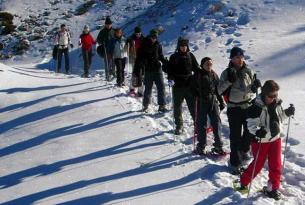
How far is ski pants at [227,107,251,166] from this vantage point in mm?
9273

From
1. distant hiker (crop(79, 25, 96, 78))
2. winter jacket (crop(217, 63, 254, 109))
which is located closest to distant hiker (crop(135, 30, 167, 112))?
winter jacket (crop(217, 63, 254, 109))

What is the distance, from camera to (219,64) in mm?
19188

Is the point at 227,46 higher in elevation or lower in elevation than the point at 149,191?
higher

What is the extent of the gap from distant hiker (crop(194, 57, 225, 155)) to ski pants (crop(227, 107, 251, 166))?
2.77 feet

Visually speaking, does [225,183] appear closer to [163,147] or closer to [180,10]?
[163,147]

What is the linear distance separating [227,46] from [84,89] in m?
7.43

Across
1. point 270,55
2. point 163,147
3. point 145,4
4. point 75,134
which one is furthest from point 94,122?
point 145,4

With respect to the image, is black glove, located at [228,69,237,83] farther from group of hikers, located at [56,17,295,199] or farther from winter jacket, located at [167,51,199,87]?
winter jacket, located at [167,51,199,87]

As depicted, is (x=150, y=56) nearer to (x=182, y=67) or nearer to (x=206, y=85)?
(x=182, y=67)

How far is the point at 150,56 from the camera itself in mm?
13031

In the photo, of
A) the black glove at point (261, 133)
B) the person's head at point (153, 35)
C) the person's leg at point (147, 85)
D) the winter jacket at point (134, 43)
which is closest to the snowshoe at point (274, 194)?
the black glove at point (261, 133)

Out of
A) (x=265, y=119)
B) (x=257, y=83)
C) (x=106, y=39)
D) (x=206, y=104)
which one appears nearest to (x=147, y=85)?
(x=206, y=104)

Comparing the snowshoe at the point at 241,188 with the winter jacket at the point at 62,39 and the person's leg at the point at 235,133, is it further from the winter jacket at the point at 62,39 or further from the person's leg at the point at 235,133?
the winter jacket at the point at 62,39

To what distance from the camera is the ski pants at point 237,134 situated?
927cm
